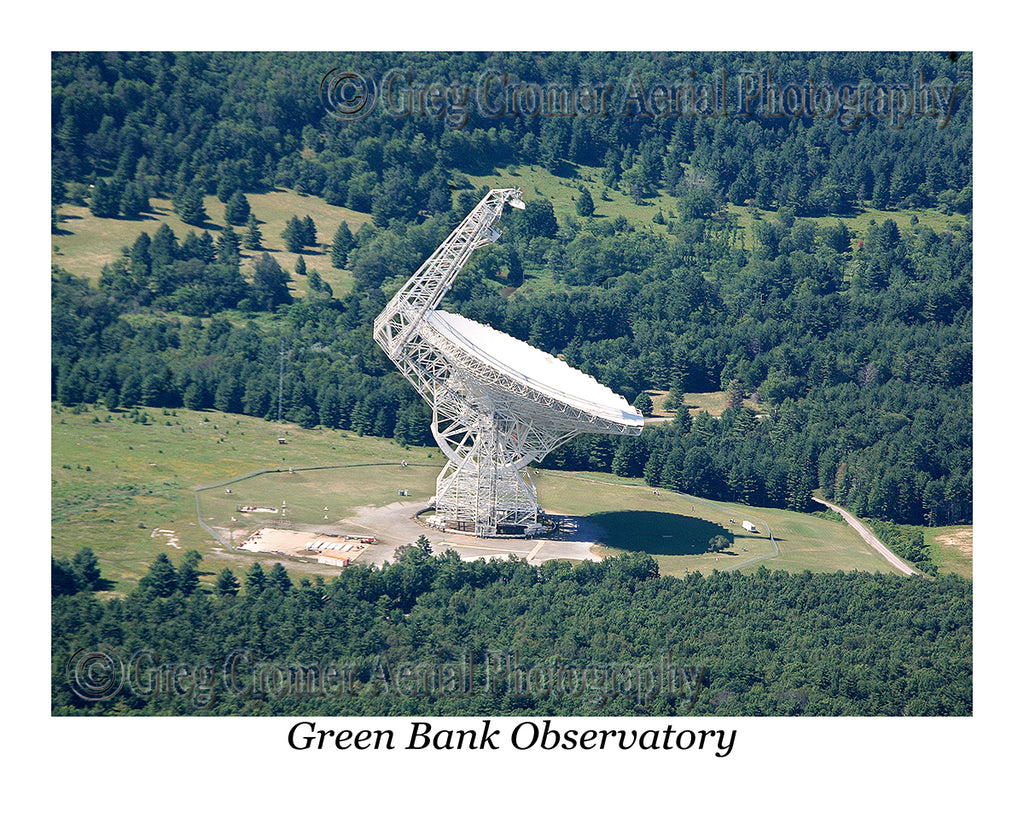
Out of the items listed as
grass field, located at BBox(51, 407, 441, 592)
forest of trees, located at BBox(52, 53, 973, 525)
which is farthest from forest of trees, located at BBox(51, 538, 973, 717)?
forest of trees, located at BBox(52, 53, 973, 525)

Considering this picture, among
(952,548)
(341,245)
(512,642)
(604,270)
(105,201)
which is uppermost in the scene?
(105,201)

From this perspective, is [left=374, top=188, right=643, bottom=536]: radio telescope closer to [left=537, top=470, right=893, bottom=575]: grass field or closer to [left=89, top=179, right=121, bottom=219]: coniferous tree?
[left=537, top=470, right=893, bottom=575]: grass field

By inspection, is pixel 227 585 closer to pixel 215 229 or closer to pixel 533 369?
pixel 533 369

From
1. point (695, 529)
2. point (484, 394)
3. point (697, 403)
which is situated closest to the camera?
point (484, 394)

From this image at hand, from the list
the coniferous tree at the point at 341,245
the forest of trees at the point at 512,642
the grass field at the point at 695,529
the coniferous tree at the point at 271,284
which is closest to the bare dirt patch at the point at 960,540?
the grass field at the point at 695,529

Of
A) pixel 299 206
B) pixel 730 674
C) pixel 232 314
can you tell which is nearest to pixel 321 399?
pixel 232 314

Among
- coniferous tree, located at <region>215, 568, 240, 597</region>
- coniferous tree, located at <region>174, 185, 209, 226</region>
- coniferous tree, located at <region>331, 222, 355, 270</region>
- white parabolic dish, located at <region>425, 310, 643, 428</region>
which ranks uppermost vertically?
coniferous tree, located at <region>174, 185, 209, 226</region>

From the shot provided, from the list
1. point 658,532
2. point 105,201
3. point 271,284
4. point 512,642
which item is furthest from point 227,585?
point 105,201
